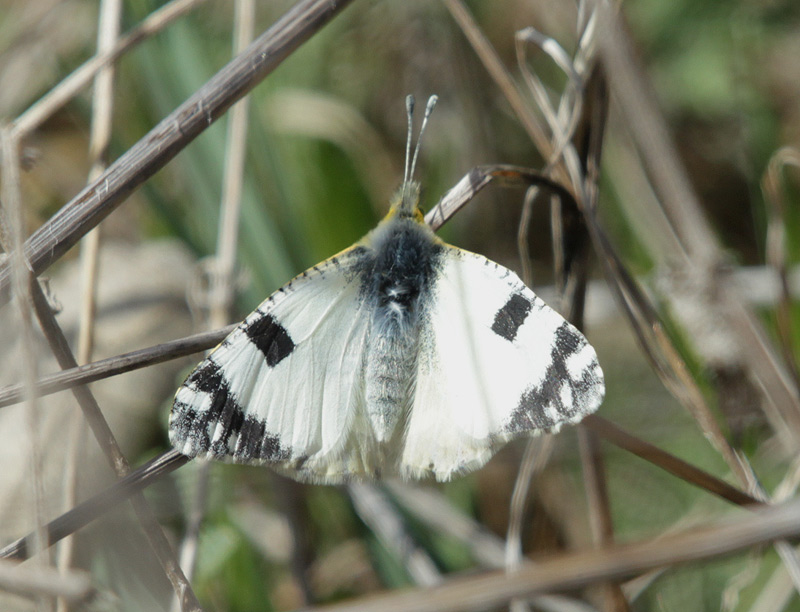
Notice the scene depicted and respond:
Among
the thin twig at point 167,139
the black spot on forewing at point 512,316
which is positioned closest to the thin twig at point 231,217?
the thin twig at point 167,139

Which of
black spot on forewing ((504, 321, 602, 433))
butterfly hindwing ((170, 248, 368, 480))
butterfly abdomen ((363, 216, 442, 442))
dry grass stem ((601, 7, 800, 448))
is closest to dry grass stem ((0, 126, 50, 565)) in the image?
butterfly hindwing ((170, 248, 368, 480))

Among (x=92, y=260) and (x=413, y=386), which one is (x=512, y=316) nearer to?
(x=413, y=386)

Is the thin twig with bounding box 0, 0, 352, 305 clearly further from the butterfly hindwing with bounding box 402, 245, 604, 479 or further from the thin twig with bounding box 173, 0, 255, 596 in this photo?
the thin twig with bounding box 173, 0, 255, 596

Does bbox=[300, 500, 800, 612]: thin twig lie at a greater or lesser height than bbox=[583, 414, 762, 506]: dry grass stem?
greater

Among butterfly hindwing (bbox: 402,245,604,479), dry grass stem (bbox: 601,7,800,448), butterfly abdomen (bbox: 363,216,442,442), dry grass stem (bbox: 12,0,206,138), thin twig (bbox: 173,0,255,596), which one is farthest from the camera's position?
thin twig (bbox: 173,0,255,596)

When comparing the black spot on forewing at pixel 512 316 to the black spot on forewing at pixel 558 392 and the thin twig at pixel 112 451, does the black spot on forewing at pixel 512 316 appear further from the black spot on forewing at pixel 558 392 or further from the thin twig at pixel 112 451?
the thin twig at pixel 112 451

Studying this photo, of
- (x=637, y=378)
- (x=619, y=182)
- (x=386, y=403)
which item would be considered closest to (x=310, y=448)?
(x=386, y=403)
